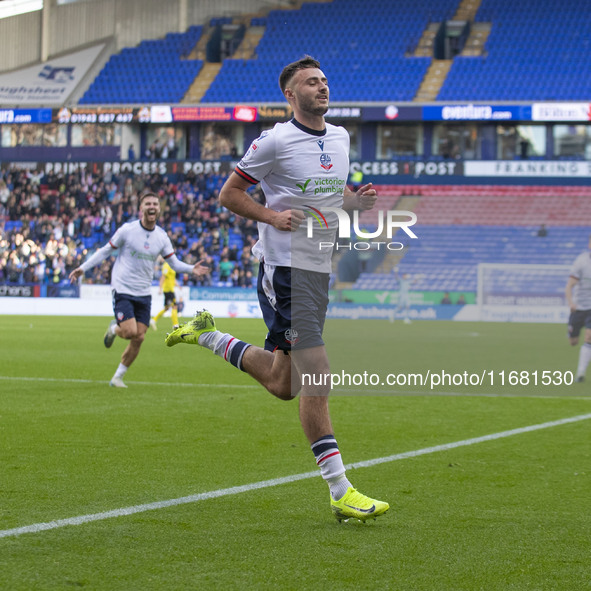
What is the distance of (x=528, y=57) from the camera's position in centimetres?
3922

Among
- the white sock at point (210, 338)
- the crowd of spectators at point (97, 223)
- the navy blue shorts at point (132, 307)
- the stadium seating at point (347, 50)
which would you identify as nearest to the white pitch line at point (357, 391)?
the navy blue shorts at point (132, 307)

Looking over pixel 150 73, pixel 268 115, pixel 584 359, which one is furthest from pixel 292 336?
pixel 150 73

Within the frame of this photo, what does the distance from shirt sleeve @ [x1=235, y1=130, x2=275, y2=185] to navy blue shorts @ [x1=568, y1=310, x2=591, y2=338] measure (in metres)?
8.30

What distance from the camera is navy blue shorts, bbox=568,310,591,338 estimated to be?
12414 millimetres

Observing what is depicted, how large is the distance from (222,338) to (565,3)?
128 ft

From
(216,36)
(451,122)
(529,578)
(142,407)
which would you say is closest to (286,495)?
(529,578)

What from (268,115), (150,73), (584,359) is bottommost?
(584,359)

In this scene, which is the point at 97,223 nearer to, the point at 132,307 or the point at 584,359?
the point at 132,307

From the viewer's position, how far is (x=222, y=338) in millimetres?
5906

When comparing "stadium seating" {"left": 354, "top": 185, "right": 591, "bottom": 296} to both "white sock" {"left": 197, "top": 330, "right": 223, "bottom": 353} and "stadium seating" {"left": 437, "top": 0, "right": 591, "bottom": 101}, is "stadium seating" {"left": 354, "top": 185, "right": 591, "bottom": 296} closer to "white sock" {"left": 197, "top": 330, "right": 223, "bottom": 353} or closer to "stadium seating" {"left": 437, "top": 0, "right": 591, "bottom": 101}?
"stadium seating" {"left": 437, "top": 0, "right": 591, "bottom": 101}

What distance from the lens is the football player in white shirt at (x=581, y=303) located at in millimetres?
12289

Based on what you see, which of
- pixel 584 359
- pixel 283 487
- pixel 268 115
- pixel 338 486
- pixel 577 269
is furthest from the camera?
pixel 268 115

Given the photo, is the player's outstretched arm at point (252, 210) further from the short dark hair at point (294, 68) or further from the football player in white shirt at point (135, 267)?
the football player in white shirt at point (135, 267)

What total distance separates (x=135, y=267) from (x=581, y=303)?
5594 mm
